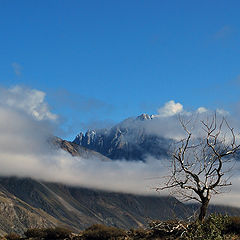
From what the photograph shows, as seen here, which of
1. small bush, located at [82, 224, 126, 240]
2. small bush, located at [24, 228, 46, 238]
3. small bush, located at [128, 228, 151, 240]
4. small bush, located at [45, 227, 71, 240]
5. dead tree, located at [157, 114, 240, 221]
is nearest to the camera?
dead tree, located at [157, 114, 240, 221]

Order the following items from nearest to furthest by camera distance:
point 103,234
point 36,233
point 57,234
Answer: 1. point 103,234
2. point 57,234
3. point 36,233

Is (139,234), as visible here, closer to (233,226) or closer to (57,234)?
(57,234)

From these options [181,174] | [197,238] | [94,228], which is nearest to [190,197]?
[181,174]

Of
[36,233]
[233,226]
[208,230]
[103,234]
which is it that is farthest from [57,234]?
[208,230]

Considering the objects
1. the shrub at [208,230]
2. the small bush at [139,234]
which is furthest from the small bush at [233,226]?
the small bush at [139,234]

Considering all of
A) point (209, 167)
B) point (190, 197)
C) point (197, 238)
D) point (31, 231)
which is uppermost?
point (209, 167)

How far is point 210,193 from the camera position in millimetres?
21156

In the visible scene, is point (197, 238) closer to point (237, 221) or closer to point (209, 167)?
point (209, 167)

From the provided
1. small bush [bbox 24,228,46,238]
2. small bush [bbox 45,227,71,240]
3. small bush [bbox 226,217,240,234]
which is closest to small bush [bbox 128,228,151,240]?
small bush [bbox 45,227,71,240]

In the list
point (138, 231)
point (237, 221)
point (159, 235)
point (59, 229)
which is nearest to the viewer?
point (237, 221)

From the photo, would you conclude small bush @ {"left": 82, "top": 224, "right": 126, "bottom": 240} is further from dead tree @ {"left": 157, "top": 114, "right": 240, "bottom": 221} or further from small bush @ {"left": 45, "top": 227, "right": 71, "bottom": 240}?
dead tree @ {"left": 157, "top": 114, "right": 240, "bottom": 221}

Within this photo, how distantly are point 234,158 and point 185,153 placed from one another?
2.79 metres

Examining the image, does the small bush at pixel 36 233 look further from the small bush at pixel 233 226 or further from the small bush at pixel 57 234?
the small bush at pixel 233 226

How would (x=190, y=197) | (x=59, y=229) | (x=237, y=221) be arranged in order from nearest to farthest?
1. (x=190, y=197)
2. (x=237, y=221)
3. (x=59, y=229)
